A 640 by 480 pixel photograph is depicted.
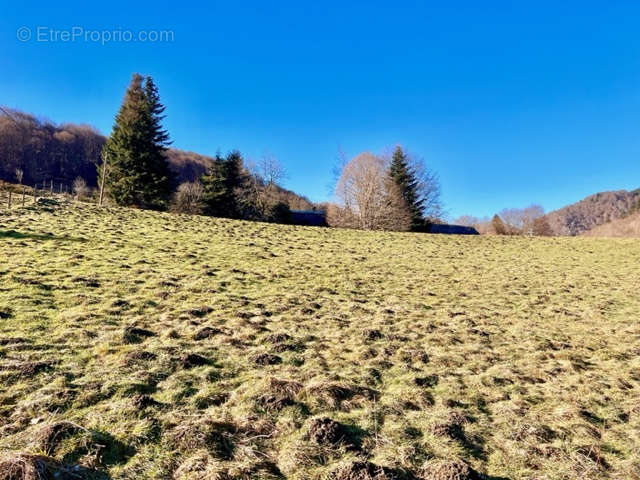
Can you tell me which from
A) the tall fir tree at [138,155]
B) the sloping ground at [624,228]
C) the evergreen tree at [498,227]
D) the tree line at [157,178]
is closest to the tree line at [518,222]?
the evergreen tree at [498,227]

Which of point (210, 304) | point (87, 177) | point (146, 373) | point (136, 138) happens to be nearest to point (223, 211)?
point (136, 138)

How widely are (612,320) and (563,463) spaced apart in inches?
278

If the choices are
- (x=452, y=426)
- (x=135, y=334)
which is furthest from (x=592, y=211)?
(x=135, y=334)

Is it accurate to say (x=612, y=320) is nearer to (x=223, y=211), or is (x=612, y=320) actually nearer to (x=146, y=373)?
(x=146, y=373)

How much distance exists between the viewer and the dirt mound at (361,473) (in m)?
2.54

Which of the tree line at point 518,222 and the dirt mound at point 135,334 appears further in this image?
the tree line at point 518,222

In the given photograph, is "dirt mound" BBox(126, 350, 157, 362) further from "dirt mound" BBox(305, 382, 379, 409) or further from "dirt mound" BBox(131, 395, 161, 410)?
"dirt mound" BBox(305, 382, 379, 409)

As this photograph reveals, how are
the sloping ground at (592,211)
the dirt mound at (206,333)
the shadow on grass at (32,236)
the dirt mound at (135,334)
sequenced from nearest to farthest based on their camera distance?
the dirt mound at (135,334)
the dirt mound at (206,333)
the shadow on grass at (32,236)
the sloping ground at (592,211)

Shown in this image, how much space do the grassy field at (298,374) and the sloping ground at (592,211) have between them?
102m

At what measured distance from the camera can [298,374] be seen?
14.1 feet

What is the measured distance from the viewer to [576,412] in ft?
12.5

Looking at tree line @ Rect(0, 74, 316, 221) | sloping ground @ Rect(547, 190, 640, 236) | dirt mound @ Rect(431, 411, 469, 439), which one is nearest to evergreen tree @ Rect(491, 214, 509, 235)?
tree line @ Rect(0, 74, 316, 221)

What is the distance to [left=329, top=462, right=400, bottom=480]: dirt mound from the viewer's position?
2.54m

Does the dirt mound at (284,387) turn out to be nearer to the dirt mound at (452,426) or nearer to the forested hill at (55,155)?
the dirt mound at (452,426)
